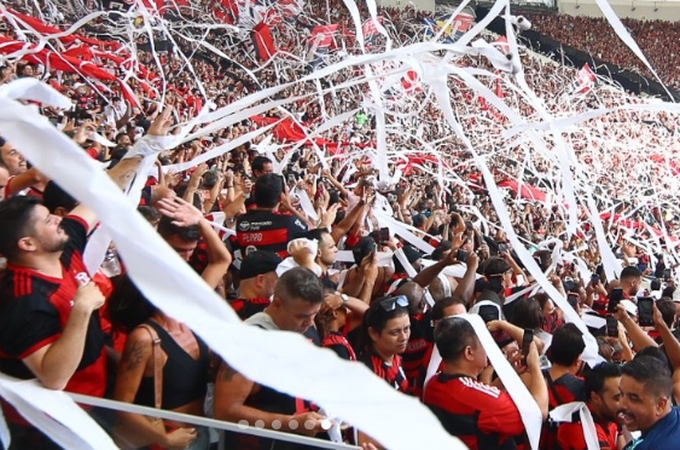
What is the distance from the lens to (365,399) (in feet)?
4.23

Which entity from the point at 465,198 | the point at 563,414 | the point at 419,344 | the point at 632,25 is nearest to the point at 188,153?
the point at 419,344

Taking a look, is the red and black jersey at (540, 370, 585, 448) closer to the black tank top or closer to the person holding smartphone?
the person holding smartphone

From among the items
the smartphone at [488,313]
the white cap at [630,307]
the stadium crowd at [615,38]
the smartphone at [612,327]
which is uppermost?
A: the smartphone at [488,313]

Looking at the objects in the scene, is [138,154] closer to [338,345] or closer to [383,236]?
[338,345]

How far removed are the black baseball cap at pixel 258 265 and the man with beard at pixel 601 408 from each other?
1373mm

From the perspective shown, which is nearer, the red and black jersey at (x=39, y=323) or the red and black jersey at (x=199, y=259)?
the red and black jersey at (x=39, y=323)

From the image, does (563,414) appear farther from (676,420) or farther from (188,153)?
(188,153)

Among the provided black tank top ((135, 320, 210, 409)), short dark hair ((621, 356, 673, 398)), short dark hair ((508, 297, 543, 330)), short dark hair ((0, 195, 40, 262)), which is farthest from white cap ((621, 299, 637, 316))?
short dark hair ((0, 195, 40, 262))

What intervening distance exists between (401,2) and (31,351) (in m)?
37.0

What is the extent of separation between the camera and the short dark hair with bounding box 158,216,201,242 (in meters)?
2.76

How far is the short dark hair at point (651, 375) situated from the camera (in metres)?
2.67

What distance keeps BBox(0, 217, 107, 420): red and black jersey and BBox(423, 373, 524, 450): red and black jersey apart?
4.19ft

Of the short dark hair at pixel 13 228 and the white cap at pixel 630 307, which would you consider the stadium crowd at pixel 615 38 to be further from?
the short dark hair at pixel 13 228

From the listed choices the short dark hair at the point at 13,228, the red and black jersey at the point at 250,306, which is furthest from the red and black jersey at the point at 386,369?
the short dark hair at the point at 13,228
